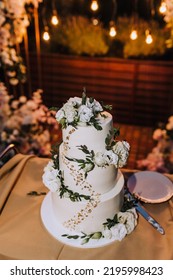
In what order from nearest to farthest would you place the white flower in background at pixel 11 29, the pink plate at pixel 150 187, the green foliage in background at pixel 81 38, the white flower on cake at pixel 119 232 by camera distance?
the white flower on cake at pixel 119 232, the pink plate at pixel 150 187, the white flower in background at pixel 11 29, the green foliage in background at pixel 81 38

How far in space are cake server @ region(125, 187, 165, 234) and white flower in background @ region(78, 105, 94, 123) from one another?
1.66 ft

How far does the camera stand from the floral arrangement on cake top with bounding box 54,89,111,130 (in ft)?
3.78

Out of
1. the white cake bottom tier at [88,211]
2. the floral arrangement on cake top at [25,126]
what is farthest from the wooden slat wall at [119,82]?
the white cake bottom tier at [88,211]

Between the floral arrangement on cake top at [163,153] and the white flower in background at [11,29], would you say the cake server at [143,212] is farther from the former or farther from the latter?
the white flower in background at [11,29]

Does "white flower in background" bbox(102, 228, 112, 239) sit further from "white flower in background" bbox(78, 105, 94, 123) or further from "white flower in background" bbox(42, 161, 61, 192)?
"white flower in background" bbox(78, 105, 94, 123)

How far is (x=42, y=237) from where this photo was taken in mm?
1287

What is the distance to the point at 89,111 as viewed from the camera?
3.79ft

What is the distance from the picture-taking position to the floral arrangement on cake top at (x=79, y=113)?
3.78 feet

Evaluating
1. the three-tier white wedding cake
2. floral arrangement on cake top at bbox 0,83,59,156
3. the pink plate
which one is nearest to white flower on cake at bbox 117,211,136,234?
the three-tier white wedding cake

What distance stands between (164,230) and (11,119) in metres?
2.05

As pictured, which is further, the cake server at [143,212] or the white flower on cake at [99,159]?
the cake server at [143,212]

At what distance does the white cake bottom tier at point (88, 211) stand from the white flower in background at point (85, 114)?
1.12 feet

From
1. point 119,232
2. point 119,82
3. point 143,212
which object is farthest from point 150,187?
point 119,82

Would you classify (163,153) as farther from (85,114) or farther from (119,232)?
(85,114)
